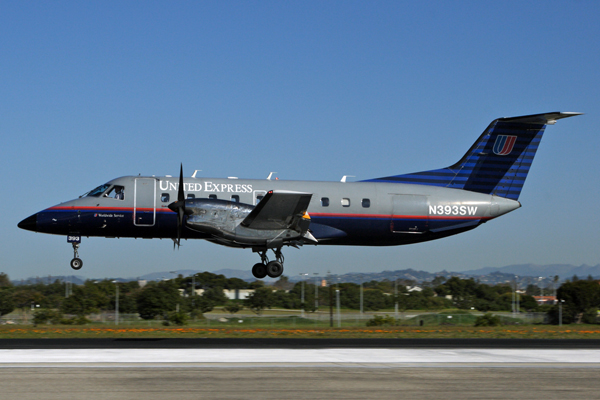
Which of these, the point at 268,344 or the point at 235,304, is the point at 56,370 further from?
the point at 235,304

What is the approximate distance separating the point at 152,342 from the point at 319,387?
29.2 ft

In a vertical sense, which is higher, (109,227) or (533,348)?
(109,227)

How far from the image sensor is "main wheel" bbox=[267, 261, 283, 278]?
22922 mm

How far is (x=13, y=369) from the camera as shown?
13.4 meters

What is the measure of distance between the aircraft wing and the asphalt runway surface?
4201 millimetres

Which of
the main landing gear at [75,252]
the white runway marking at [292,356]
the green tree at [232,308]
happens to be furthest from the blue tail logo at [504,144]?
the green tree at [232,308]

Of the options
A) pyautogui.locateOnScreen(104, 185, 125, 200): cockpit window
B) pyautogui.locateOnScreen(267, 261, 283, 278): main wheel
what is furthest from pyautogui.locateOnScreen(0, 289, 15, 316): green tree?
pyautogui.locateOnScreen(267, 261, 283, 278): main wheel

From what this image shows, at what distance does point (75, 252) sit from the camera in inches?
909

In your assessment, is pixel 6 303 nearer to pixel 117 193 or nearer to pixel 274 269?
pixel 117 193

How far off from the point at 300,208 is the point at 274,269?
311cm

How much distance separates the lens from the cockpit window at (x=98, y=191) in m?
22.8

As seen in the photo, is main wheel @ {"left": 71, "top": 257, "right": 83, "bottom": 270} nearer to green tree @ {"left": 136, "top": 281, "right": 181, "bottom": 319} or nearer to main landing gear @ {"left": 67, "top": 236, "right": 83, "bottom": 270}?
main landing gear @ {"left": 67, "top": 236, "right": 83, "bottom": 270}

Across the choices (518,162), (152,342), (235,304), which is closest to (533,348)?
(518,162)

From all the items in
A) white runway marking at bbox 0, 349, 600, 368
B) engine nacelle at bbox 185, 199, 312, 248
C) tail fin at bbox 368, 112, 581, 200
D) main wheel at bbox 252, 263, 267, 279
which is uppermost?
tail fin at bbox 368, 112, 581, 200
